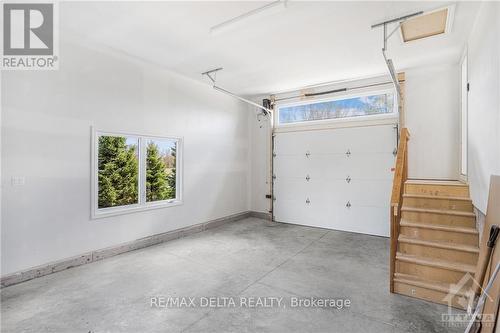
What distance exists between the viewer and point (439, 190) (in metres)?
3.45

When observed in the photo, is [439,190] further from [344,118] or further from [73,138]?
[73,138]

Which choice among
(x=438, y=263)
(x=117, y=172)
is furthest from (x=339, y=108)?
(x=117, y=172)

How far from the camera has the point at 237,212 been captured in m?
6.70

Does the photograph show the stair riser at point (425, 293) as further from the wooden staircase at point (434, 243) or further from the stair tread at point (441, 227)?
the stair tread at point (441, 227)

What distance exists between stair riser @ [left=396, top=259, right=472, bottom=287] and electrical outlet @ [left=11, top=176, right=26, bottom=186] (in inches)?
189

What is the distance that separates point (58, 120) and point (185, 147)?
7.48 ft

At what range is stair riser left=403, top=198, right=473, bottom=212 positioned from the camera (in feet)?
10.4

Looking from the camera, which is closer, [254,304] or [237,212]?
[254,304]

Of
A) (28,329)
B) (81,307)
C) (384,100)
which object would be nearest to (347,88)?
(384,100)

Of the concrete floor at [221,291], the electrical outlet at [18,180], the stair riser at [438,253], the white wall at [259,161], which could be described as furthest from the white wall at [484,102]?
the electrical outlet at [18,180]

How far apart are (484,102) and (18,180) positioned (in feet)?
18.5

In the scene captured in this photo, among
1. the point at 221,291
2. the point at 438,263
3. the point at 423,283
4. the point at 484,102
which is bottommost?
the point at 221,291

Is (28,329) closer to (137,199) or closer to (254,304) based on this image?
(254,304)

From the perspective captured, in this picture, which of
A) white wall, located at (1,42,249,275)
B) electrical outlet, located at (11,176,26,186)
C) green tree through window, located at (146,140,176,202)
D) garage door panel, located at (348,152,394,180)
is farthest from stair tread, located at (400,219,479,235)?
electrical outlet, located at (11,176,26,186)
